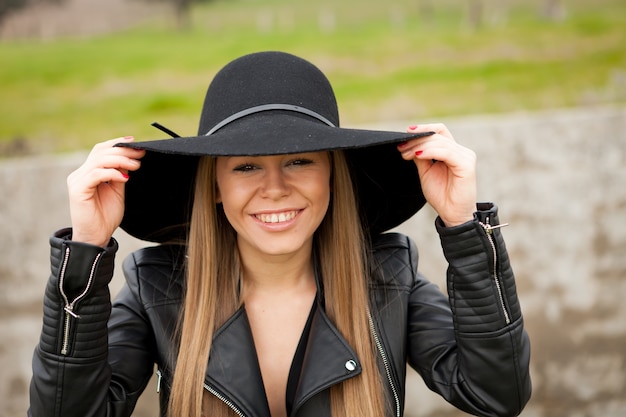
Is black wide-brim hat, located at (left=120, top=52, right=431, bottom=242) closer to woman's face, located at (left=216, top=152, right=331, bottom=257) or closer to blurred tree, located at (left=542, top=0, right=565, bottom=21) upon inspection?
woman's face, located at (left=216, top=152, right=331, bottom=257)

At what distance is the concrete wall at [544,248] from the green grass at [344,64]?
1.97 feet

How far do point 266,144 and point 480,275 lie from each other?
0.74 metres

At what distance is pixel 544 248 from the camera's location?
4.04 metres

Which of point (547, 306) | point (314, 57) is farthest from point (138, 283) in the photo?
point (314, 57)

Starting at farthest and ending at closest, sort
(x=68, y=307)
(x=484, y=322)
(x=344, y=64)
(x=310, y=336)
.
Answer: (x=344, y=64) < (x=310, y=336) < (x=484, y=322) < (x=68, y=307)

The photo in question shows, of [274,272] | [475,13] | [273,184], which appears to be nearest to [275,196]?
[273,184]

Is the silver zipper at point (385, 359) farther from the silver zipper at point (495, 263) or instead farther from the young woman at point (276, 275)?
the silver zipper at point (495, 263)

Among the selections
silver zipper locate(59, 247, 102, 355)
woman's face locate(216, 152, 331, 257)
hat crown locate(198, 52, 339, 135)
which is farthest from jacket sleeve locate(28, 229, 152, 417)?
hat crown locate(198, 52, 339, 135)

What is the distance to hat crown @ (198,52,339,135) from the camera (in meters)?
2.13

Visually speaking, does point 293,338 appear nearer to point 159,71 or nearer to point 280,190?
point 280,190

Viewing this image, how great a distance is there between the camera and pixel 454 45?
17.1 ft

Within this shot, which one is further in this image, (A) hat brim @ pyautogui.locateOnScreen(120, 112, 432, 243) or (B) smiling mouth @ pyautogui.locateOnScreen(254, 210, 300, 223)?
(A) hat brim @ pyautogui.locateOnScreen(120, 112, 432, 243)

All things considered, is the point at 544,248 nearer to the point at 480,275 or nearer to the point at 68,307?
the point at 480,275

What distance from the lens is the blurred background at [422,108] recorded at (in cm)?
384
